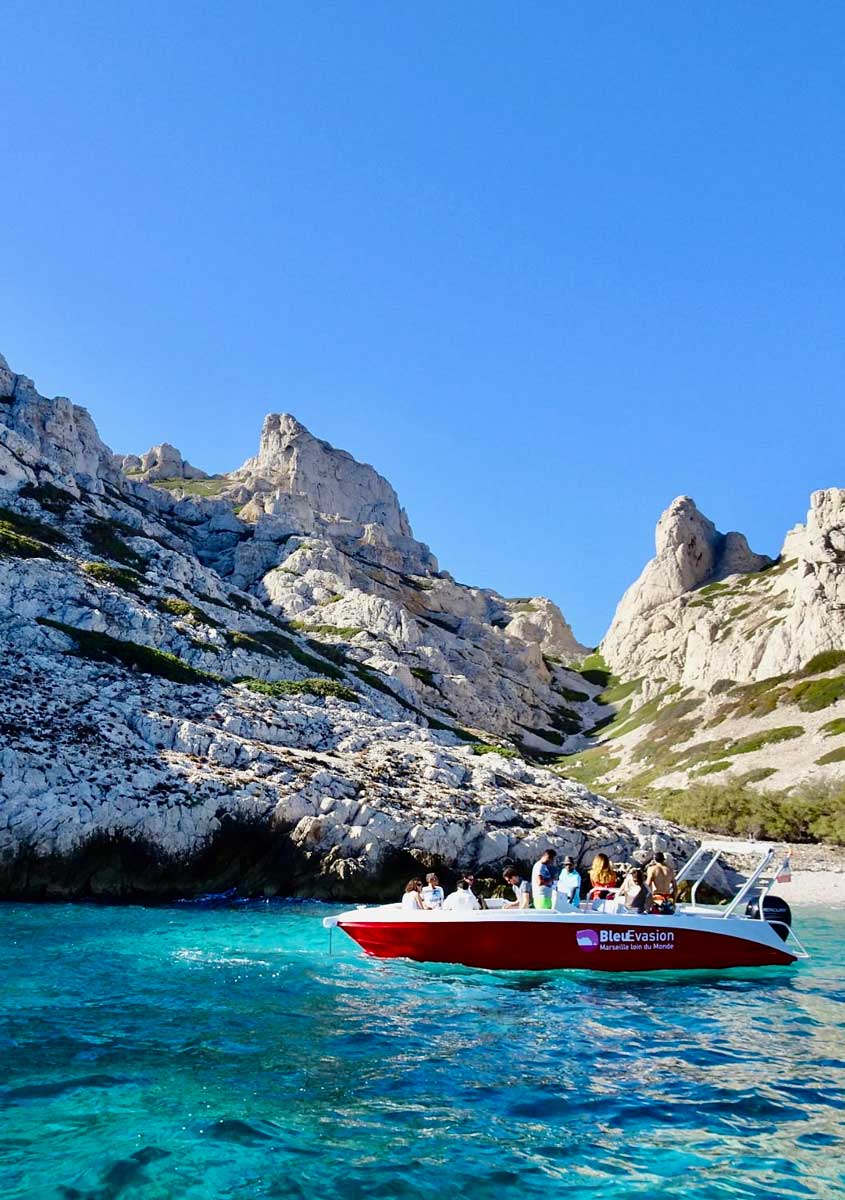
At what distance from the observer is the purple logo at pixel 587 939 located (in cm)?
2130

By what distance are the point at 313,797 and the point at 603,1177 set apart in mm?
27534

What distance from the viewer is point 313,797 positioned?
35719 mm

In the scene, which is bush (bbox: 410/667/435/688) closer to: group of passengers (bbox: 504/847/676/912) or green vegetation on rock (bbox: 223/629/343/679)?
green vegetation on rock (bbox: 223/629/343/679)

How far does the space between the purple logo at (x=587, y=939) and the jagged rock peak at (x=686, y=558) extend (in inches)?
6894

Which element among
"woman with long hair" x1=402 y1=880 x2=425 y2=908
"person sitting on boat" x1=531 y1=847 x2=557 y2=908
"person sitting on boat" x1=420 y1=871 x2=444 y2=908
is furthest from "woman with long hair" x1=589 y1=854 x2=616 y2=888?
"woman with long hair" x1=402 y1=880 x2=425 y2=908

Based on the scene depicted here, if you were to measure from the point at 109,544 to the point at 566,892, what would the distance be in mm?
64735

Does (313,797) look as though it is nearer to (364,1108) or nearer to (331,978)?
(331,978)

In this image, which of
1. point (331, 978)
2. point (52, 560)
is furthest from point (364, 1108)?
point (52, 560)

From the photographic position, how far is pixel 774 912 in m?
23.9

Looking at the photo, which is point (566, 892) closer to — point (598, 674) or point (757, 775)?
point (757, 775)

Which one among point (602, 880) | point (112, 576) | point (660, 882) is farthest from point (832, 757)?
point (112, 576)

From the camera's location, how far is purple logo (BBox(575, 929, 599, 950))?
21297mm

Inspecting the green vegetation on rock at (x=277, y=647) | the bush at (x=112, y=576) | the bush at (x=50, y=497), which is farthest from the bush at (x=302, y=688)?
the bush at (x=50, y=497)

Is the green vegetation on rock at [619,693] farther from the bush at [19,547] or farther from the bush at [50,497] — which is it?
the bush at [19,547]
